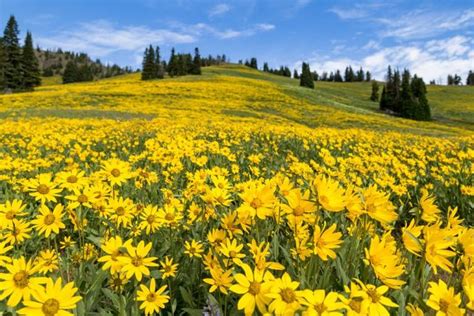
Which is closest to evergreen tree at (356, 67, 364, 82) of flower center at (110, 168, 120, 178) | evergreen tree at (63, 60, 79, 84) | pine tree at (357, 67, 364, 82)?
pine tree at (357, 67, 364, 82)

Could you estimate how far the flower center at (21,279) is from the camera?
5.01 feet

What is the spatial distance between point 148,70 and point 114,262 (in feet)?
275

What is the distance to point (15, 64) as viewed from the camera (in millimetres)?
64125

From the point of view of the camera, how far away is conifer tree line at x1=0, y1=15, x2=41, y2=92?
62.3 metres

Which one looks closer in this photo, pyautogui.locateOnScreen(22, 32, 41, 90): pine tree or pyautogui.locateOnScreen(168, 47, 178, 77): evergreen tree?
pyautogui.locateOnScreen(22, 32, 41, 90): pine tree

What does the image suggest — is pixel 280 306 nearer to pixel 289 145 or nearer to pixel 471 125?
pixel 289 145

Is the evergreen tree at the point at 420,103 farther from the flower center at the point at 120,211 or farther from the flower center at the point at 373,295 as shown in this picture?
the flower center at the point at 373,295

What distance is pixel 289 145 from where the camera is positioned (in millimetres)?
10586

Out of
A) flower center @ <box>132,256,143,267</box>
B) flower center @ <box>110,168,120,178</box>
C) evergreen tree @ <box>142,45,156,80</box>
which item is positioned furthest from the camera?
evergreen tree @ <box>142,45,156,80</box>

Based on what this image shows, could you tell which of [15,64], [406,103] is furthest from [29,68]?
[406,103]

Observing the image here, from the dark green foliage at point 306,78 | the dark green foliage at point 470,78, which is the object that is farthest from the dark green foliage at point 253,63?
the dark green foliage at point 470,78

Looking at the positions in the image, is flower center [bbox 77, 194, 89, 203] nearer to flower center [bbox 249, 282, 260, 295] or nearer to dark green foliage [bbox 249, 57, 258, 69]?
flower center [bbox 249, 282, 260, 295]

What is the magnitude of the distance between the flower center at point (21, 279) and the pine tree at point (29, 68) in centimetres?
7276

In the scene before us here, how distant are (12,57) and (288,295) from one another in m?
77.2
